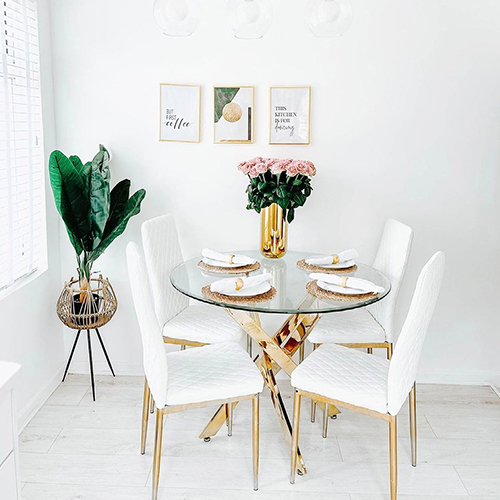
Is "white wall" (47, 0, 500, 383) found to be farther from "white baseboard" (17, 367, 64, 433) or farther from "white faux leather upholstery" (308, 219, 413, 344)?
"white baseboard" (17, 367, 64, 433)

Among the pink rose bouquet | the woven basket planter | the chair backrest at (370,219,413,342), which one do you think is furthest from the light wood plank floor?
the pink rose bouquet

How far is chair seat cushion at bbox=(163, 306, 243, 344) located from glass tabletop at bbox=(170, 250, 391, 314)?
29 centimetres

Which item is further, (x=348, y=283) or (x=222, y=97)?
(x=222, y=97)

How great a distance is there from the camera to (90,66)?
334cm

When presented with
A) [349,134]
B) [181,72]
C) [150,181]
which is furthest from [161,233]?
[349,134]

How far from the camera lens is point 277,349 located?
8.70 feet

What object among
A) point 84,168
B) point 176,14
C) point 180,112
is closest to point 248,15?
point 176,14

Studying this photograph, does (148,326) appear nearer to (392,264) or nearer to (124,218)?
(124,218)

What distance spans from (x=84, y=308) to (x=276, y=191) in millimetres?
1214

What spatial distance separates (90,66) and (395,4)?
172 cm

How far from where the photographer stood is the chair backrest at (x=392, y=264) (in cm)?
294

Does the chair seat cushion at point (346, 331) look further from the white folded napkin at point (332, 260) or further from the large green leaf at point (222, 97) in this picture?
the large green leaf at point (222, 97)

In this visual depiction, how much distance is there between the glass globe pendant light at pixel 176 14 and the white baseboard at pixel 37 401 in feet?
6.51

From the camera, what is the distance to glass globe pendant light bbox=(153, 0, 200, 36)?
2.15 m
